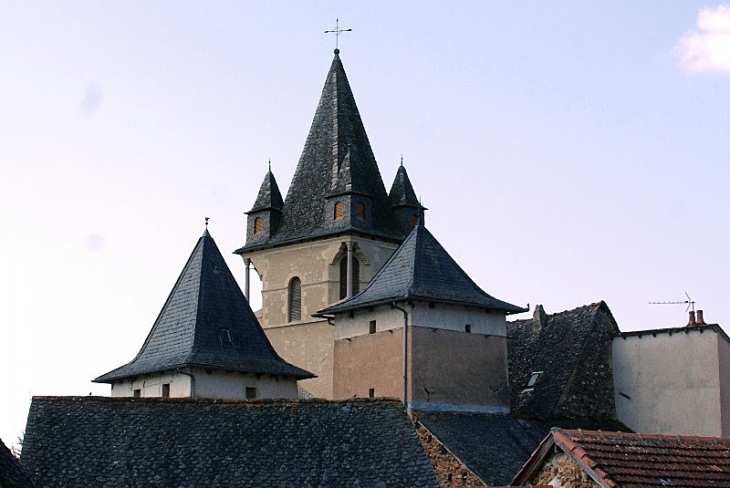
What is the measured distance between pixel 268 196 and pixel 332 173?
2.70 m

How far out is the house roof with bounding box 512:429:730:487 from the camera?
1617cm

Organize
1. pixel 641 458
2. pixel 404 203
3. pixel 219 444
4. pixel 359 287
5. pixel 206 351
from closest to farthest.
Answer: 1. pixel 641 458
2. pixel 219 444
3. pixel 206 351
4. pixel 359 287
5. pixel 404 203

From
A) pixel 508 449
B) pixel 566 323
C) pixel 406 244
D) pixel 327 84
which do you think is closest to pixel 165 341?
pixel 406 244

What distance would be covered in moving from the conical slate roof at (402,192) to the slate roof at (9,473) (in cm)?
2648

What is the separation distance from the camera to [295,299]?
46.1m

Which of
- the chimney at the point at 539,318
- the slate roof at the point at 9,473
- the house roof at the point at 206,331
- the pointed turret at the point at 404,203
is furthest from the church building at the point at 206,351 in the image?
the slate roof at the point at 9,473

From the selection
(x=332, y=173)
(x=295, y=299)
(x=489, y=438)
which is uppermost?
(x=332, y=173)

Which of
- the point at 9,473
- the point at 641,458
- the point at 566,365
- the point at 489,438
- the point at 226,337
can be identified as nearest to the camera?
the point at 641,458

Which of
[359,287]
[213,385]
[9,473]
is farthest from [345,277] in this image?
[9,473]

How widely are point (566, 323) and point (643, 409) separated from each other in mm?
4049

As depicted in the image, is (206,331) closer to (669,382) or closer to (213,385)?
(213,385)

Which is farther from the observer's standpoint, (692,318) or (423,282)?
(692,318)

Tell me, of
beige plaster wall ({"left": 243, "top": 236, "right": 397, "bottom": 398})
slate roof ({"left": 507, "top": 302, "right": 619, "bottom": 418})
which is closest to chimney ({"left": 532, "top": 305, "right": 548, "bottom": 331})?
slate roof ({"left": 507, "top": 302, "right": 619, "bottom": 418})

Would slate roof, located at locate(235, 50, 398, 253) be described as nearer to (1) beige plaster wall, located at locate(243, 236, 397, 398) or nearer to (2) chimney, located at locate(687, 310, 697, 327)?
(1) beige plaster wall, located at locate(243, 236, 397, 398)
